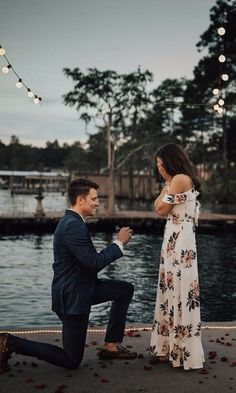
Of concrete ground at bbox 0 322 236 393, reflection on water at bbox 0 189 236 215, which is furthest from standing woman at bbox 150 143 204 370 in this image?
reflection on water at bbox 0 189 236 215

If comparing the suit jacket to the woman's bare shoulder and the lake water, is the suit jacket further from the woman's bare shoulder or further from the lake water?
the lake water

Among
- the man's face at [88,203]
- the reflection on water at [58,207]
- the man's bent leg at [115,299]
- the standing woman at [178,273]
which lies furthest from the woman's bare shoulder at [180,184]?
the reflection on water at [58,207]

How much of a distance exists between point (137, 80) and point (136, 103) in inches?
58.5

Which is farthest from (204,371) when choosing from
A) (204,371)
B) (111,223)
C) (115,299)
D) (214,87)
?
(214,87)

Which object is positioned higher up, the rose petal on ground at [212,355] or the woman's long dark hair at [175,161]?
the woman's long dark hair at [175,161]

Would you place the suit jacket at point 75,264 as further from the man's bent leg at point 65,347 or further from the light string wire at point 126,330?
the light string wire at point 126,330

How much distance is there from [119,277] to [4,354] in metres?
10.9

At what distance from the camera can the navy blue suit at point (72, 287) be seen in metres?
A: 4.41

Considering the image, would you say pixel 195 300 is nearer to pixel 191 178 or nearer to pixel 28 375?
pixel 191 178

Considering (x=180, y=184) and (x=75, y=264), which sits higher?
(x=180, y=184)

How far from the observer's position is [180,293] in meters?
4.69

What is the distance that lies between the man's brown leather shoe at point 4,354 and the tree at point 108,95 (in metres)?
29.3

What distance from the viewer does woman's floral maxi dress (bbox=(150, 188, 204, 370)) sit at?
4.66 m

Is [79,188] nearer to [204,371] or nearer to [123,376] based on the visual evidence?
[123,376]
